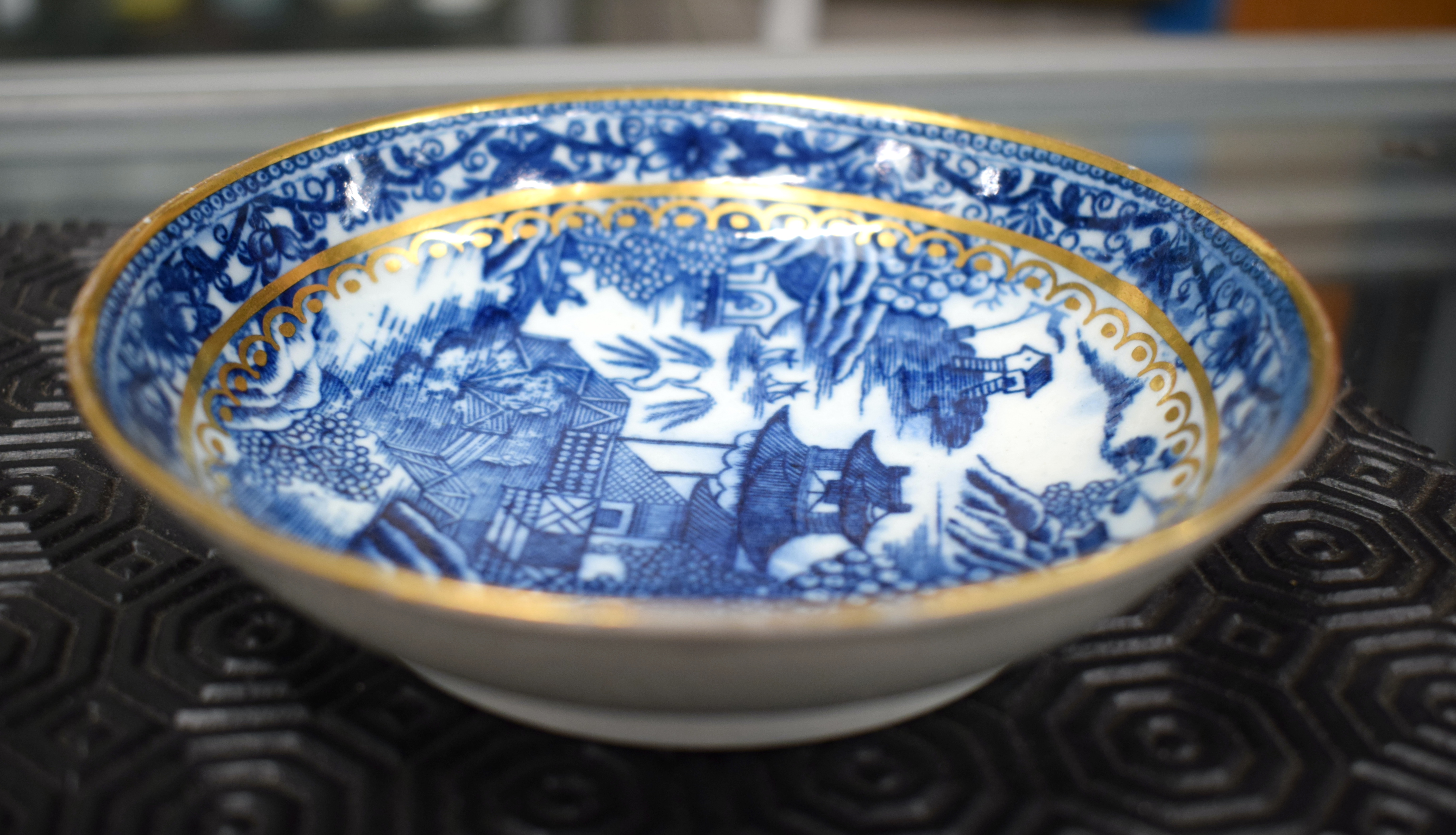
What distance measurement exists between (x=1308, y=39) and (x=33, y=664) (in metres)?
1.34

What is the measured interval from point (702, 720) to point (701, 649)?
0.09 meters

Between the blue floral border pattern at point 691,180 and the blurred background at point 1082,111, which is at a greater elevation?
the blurred background at point 1082,111

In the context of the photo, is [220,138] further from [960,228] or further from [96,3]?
[96,3]

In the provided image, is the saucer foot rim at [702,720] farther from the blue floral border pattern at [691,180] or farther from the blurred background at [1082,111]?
the blurred background at [1082,111]

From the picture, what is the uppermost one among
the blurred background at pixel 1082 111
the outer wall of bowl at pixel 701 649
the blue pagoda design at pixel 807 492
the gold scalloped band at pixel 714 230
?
the blurred background at pixel 1082 111

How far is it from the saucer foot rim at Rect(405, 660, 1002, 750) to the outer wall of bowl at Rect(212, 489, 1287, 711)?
0.09 feet

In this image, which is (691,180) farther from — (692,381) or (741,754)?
(741,754)

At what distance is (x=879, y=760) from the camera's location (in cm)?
44

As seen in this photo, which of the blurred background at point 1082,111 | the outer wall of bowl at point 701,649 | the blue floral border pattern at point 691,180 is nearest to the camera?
the outer wall of bowl at point 701,649

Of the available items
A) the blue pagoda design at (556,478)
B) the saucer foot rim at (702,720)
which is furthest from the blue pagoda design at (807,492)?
the saucer foot rim at (702,720)

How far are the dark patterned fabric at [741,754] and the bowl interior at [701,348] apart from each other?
0.20 ft

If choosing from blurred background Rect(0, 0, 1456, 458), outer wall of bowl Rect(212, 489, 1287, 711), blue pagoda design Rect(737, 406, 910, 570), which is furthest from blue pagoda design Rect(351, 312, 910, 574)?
blurred background Rect(0, 0, 1456, 458)

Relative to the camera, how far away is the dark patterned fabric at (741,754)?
0.42 m

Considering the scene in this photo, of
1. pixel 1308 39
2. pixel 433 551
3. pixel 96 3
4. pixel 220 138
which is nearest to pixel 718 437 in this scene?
pixel 433 551
